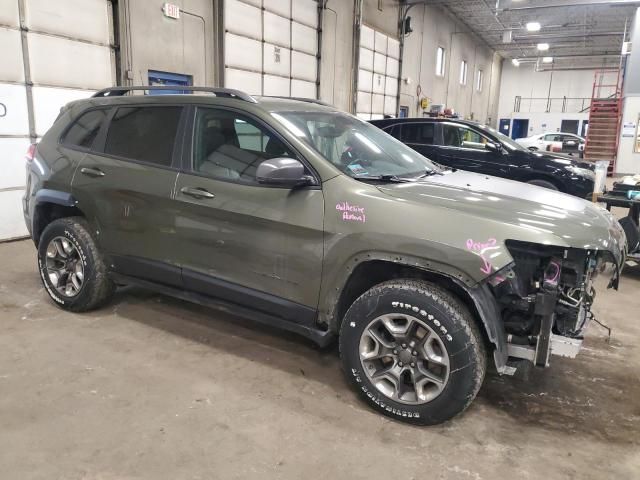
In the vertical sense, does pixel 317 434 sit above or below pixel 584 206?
below

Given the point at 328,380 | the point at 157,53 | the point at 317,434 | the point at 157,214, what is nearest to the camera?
the point at 317,434

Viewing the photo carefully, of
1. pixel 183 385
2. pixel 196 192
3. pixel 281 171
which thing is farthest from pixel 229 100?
pixel 183 385

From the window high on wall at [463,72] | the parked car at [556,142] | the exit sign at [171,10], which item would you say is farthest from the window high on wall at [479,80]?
the exit sign at [171,10]

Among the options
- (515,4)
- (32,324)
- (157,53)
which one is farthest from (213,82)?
(515,4)

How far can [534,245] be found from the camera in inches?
92.3

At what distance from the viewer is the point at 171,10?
8.28m

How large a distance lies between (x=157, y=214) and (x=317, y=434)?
174 centimetres

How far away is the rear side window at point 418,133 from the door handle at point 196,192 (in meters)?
6.10

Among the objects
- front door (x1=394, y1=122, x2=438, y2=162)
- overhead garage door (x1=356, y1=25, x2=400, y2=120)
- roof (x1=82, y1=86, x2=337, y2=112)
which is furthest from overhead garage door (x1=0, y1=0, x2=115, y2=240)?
overhead garage door (x1=356, y1=25, x2=400, y2=120)

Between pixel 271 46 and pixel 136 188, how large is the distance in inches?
321

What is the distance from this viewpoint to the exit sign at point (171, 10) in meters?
8.16

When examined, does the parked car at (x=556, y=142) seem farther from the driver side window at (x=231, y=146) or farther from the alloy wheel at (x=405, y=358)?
the alloy wheel at (x=405, y=358)

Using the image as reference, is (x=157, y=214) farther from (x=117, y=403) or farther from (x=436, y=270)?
(x=436, y=270)

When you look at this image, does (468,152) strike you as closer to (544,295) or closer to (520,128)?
(544,295)
